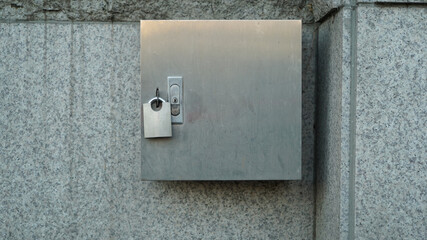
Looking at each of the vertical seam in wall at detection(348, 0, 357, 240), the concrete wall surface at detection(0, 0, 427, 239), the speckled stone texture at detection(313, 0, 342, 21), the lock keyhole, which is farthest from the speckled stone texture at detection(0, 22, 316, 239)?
the vertical seam in wall at detection(348, 0, 357, 240)

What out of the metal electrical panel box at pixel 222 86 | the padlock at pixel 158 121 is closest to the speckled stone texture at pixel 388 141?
the metal electrical panel box at pixel 222 86

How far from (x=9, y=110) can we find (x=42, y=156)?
315mm

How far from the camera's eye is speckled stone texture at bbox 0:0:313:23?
2.55 m

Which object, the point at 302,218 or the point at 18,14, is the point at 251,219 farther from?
the point at 18,14

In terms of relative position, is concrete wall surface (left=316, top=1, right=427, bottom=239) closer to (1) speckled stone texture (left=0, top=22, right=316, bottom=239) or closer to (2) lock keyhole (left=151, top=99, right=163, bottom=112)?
(1) speckled stone texture (left=0, top=22, right=316, bottom=239)

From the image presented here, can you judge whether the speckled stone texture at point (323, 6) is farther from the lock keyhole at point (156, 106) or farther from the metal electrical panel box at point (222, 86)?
the lock keyhole at point (156, 106)

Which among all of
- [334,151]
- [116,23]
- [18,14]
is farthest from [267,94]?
[18,14]

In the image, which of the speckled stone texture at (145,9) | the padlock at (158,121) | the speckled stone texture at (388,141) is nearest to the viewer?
the speckled stone texture at (388,141)

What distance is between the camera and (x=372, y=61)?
86.0 inches

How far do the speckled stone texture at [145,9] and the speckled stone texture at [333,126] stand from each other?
319 millimetres

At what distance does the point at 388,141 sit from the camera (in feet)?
7.16

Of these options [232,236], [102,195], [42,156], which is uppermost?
[42,156]

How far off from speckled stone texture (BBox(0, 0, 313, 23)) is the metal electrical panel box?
273mm

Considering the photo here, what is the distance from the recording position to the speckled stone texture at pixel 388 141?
2.18 m
